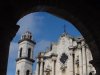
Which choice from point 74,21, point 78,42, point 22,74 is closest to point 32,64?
point 22,74

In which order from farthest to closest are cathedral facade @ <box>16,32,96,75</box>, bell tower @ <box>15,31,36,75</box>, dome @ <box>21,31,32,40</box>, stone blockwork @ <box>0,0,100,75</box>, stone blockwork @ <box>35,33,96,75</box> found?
dome @ <box>21,31,32,40</box> → bell tower @ <box>15,31,36,75</box> → cathedral facade @ <box>16,32,96,75</box> → stone blockwork @ <box>35,33,96,75</box> → stone blockwork @ <box>0,0,100,75</box>

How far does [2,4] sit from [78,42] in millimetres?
22883

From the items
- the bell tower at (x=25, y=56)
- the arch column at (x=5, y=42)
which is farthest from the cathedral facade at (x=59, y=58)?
the arch column at (x=5, y=42)

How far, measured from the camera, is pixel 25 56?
110 feet

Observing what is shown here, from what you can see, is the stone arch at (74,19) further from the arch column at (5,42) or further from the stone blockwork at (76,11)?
the arch column at (5,42)

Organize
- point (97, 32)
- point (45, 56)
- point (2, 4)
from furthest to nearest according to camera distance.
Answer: point (45, 56) < point (97, 32) < point (2, 4)

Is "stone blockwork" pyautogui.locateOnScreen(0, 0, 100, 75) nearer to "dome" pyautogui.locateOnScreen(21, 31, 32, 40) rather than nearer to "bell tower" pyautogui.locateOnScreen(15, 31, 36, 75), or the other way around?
"bell tower" pyautogui.locateOnScreen(15, 31, 36, 75)

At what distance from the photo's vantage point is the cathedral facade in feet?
90.8

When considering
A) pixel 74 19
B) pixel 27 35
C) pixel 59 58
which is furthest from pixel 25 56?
pixel 74 19

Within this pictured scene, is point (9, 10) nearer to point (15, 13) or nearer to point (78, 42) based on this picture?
point (15, 13)

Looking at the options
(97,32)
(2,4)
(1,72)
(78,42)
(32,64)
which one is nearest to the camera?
(1,72)

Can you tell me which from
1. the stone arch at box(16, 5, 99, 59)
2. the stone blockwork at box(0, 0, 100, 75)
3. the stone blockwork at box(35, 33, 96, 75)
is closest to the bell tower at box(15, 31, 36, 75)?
the stone blockwork at box(35, 33, 96, 75)

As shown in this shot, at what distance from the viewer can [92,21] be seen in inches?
294

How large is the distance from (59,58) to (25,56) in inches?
Answer: 184
